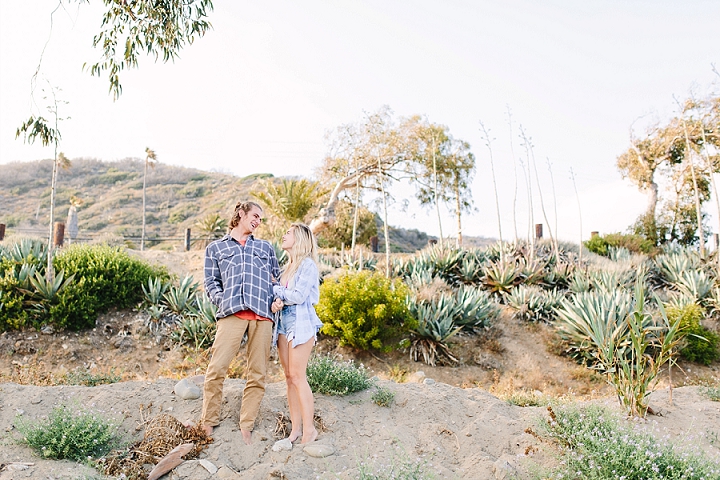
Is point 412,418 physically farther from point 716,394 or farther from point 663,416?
point 716,394

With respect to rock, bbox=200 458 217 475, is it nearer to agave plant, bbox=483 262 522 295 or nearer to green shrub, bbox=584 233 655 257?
agave plant, bbox=483 262 522 295

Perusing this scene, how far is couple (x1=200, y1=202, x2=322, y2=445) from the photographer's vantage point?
448 cm

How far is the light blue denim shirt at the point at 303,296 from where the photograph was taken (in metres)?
4.49

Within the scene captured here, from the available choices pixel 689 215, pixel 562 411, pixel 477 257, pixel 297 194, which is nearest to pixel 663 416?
pixel 562 411

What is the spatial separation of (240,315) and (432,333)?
474 centimetres

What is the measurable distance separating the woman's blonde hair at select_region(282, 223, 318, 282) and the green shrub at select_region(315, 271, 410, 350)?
142 inches

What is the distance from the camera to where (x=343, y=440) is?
474 cm

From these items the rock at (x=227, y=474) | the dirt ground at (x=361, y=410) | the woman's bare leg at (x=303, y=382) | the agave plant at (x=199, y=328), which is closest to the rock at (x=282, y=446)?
the dirt ground at (x=361, y=410)

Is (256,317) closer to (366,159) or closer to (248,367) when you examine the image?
(248,367)

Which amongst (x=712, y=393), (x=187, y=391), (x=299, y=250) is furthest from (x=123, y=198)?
(x=712, y=393)

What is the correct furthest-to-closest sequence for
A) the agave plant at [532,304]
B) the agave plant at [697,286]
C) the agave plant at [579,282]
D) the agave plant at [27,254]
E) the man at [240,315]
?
the agave plant at [579,282] → the agave plant at [697,286] → the agave plant at [532,304] → the agave plant at [27,254] → the man at [240,315]

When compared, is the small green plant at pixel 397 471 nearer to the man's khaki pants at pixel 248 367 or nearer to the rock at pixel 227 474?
the rock at pixel 227 474

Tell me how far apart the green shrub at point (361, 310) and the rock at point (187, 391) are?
316cm

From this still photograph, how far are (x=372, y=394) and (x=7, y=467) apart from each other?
125 inches
